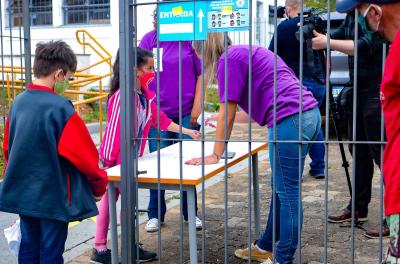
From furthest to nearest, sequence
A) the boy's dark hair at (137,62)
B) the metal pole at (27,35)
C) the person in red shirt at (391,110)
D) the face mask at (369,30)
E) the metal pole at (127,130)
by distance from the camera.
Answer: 1. the metal pole at (27,35)
2. the boy's dark hair at (137,62)
3. the metal pole at (127,130)
4. the face mask at (369,30)
5. the person in red shirt at (391,110)

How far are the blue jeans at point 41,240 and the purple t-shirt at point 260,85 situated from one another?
1170 millimetres

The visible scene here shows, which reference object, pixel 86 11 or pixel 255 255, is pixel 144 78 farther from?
pixel 86 11

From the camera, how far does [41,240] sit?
3064 mm

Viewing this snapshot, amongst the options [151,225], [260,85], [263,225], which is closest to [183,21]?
[260,85]

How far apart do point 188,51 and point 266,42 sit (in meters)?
8.13

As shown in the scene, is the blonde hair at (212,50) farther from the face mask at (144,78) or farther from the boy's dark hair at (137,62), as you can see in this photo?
the face mask at (144,78)

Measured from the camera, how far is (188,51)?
174 inches

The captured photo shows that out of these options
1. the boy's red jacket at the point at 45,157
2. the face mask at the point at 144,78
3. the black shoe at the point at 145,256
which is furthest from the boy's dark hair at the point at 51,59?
the black shoe at the point at 145,256

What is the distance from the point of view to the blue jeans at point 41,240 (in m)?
3.02

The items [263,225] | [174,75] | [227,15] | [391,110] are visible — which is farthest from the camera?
[263,225]

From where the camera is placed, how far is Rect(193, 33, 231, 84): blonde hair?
127 inches

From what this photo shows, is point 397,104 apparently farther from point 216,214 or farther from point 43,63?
point 216,214

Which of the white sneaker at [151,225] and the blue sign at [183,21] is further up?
the blue sign at [183,21]

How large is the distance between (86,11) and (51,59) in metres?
14.7
